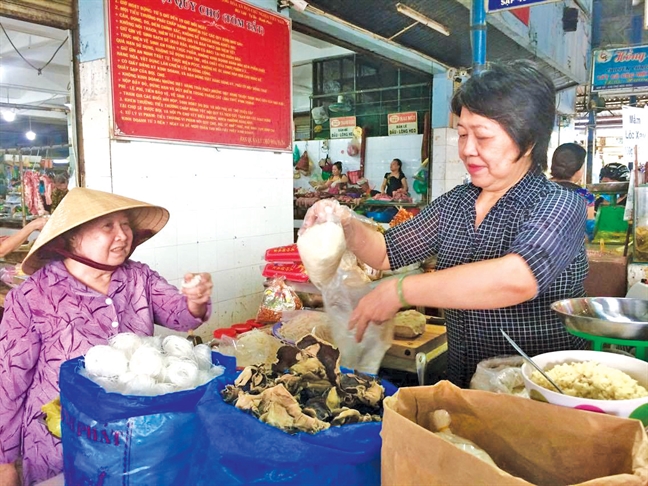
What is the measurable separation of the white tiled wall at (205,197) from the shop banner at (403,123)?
4223mm

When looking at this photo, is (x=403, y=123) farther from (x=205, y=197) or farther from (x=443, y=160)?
(x=205, y=197)

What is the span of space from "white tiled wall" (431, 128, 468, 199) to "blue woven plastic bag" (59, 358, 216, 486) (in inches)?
257

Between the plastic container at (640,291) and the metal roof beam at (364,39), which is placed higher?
the metal roof beam at (364,39)

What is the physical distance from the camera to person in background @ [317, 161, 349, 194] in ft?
27.6

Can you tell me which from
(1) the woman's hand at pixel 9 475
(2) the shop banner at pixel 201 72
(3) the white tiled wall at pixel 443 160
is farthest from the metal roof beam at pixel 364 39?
(1) the woman's hand at pixel 9 475

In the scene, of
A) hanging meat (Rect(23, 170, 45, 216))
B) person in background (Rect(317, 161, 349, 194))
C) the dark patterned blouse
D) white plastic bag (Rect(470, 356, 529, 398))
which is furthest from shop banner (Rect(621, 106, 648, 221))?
hanging meat (Rect(23, 170, 45, 216))

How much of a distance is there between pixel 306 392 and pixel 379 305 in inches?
17.0

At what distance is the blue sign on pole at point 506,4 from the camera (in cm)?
435

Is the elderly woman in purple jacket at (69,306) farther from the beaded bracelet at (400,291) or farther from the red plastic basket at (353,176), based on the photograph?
the red plastic basket at (353,176)

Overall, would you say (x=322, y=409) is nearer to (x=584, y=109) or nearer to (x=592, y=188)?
(x=592, y=188)

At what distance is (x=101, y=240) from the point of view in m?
1.86

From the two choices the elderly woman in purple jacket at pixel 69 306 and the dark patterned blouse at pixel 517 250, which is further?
the elderly woman in purple jacket at pixel 69 306

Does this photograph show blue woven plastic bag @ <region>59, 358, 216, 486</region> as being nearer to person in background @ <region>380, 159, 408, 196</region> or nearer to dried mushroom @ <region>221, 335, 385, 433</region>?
dried mushroom @ <region>221, 335, 385, 433</region>

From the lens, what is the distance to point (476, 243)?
1.68 metres
